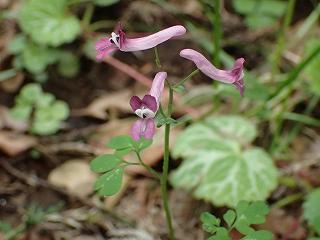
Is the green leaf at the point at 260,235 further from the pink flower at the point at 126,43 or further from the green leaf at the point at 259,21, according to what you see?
the green leaf at the point at 259,21

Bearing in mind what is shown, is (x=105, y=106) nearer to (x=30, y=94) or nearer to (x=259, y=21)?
(x=30, y=94)

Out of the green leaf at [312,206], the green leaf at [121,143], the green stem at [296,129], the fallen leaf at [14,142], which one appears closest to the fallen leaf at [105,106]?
the fallen leaf at [14,142]

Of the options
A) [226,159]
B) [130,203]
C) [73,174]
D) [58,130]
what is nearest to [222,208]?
[226,159]

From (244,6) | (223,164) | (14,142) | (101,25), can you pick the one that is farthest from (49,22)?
(223,164)

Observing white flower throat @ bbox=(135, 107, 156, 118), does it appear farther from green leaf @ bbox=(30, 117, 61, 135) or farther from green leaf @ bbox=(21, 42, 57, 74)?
green leaf @ bbox=(21, 42, 57, 74)

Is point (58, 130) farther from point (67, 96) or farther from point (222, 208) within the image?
point (222, 208)

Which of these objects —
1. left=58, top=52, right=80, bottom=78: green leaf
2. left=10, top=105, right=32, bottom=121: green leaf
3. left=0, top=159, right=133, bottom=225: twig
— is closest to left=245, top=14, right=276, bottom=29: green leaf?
left=58, top=52, right=80, bottom=78: green leaf
